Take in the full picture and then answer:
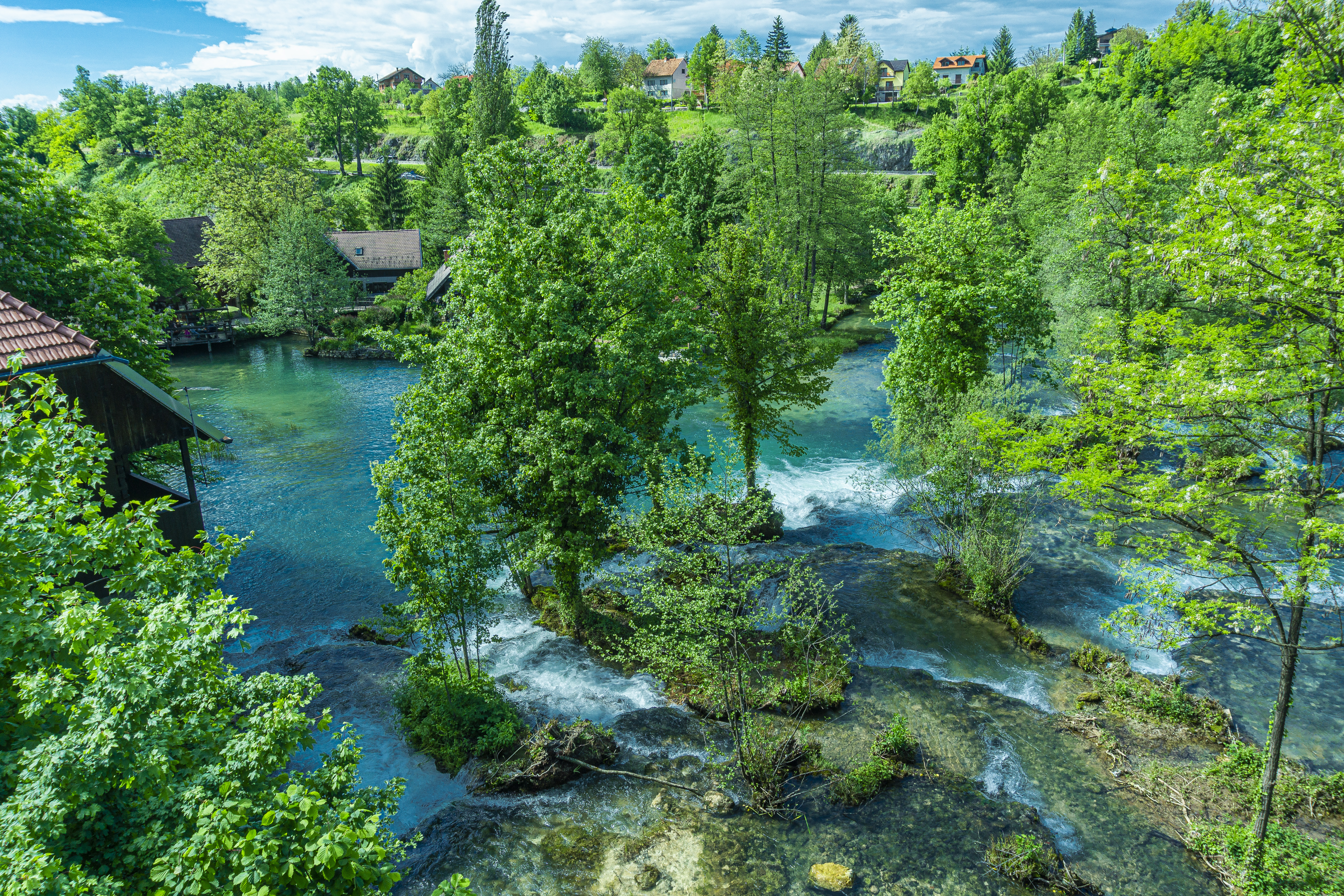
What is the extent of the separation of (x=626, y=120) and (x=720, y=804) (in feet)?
304

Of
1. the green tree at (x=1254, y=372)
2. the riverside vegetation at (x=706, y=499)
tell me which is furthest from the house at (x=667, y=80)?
the green tree at (x=1254, y=372)

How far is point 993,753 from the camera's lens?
1470 centimetres

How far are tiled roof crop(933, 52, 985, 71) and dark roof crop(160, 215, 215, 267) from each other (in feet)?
428

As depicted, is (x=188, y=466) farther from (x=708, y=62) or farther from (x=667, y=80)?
(x=667, y=80)

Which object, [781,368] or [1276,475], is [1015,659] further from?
[781,368]

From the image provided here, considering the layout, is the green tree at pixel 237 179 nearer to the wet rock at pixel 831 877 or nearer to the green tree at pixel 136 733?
the green tree at pixel 136 733

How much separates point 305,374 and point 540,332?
125ft

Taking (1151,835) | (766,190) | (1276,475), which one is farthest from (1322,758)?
(766,190)

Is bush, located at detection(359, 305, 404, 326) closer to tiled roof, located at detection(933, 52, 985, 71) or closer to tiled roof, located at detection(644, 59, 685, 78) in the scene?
tiled roof, located at detection(644, 59, 685, 78)

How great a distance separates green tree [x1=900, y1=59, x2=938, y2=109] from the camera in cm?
10269

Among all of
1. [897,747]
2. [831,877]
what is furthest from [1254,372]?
[831,877]

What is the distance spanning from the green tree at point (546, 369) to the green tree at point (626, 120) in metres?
62.7

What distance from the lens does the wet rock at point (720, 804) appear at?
13.3 m

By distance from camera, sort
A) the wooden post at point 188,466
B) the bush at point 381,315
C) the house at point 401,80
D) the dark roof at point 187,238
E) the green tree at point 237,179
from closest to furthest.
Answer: the wooden post at point 188,466 → the bush at point 381,315 → the green tree at point 237,179 → the dark roof at point 187,238 → the house at point 401,80
